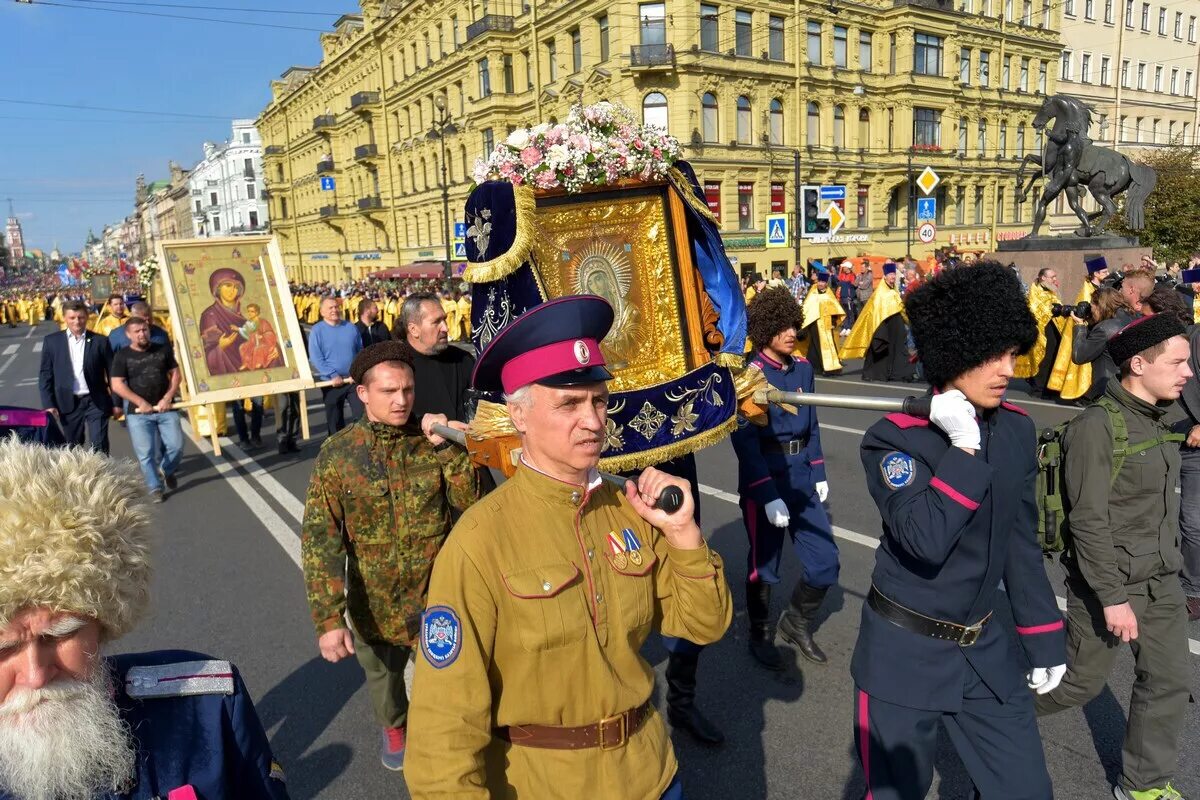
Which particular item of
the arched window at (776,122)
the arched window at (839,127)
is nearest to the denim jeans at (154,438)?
the arched window at (776,122)

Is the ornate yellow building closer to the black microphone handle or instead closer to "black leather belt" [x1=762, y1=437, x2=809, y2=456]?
"black leather belt" [x1=762, y1=437, x2=809, y2=456]

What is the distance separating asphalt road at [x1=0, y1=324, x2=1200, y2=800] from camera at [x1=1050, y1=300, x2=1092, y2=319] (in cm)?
319

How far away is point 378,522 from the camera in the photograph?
3.37 m

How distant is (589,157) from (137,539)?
3025 millimetres

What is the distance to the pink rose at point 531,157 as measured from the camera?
13.3 ft

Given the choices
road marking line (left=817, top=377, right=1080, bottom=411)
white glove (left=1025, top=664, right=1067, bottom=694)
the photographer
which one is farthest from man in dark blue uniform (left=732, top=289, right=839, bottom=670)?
road marking line (left=817, top=377, right=1080, bottom=411)

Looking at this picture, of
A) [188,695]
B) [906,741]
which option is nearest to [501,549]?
[188,695]

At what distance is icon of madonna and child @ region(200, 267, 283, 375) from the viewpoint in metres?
8.79

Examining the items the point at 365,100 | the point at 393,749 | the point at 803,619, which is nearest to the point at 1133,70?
the point at 365,100

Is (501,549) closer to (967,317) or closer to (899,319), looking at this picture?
(967,317)

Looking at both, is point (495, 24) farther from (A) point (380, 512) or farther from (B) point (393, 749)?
(B) point (393, 749)

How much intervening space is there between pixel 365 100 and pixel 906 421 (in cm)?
5878

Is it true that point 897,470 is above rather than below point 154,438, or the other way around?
above

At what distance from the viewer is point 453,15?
4397cm
